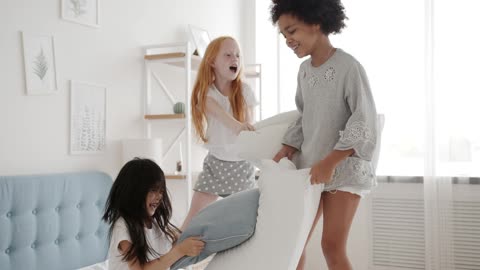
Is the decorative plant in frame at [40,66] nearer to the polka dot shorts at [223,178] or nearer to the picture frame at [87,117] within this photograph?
the picture frame at [87,117]

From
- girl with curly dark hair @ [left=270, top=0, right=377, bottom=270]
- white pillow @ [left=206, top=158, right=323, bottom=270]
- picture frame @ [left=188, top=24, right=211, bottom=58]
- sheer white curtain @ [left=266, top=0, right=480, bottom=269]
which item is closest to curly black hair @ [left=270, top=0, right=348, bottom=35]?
girl with curly dark hair @ [left=270, top=0, right=377, bottom=270]

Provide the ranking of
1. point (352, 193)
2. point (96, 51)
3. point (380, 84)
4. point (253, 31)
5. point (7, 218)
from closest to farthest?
point (352, 193) → point (7, 218) → point (96, 51) → point (380, 84) → point (253, 31)

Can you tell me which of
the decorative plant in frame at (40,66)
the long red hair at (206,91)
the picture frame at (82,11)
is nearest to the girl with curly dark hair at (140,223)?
the long red hair at (206,91)

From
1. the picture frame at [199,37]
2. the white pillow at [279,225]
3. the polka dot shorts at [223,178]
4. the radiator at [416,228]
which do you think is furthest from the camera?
the picture frame at [199,37]

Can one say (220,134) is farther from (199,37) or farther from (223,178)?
(199,37)

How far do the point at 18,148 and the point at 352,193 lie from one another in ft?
4.63

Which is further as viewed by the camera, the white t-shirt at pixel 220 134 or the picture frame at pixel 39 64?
the white t-shirt at pixel 220 134

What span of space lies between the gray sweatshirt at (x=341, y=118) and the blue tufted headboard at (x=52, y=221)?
1077 millimetres

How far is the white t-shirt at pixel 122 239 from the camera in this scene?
157 cm

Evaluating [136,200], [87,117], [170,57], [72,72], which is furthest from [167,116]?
[136,200]

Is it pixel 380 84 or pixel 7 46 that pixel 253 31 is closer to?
pixel 380 84

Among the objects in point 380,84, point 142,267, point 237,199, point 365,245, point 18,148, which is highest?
point 380,84

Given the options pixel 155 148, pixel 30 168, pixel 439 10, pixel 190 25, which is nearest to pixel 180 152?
pixel 155 148

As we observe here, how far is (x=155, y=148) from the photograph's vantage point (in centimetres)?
263
